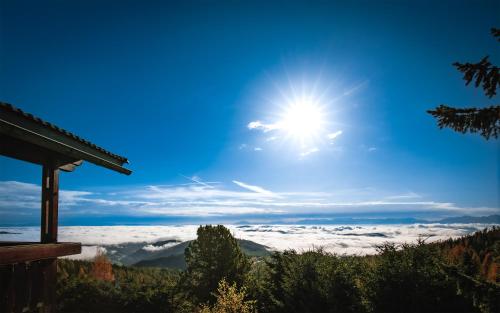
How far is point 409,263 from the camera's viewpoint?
8922 mm

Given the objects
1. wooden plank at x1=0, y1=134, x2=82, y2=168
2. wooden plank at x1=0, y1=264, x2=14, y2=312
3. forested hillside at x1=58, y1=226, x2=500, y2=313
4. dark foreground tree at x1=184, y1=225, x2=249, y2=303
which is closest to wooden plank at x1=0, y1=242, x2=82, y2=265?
wooden plank at x1=0, y1=264, x2=14, y2=312

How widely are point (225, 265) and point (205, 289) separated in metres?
1.74

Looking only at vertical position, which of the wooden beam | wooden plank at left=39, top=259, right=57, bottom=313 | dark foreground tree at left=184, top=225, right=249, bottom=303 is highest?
the wooden beam

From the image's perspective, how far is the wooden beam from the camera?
20.2ft

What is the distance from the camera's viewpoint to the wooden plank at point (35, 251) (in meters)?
4.93

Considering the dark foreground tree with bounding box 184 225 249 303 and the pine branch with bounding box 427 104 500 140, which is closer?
the pine branch with bounding box 427 104 500 140

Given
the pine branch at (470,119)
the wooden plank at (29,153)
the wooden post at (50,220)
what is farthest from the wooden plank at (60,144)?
the pine branch at (470,119)

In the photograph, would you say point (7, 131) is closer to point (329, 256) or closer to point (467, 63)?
point (467, 63)

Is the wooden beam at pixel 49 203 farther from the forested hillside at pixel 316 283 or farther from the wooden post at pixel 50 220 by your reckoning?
the forested hillside at pixel 316 283

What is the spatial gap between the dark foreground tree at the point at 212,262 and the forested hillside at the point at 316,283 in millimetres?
58

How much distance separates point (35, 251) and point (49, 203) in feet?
3.28

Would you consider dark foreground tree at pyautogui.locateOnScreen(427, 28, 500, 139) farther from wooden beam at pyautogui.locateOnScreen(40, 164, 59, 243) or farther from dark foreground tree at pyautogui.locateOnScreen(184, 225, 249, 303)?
dark foreground tree at pyautogui.locateOnScreen(184, 225, 249, 303)

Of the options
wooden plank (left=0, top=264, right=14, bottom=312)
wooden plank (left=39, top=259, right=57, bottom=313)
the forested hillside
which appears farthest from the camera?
the forested hillside

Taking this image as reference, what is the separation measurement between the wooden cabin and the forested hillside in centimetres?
638
